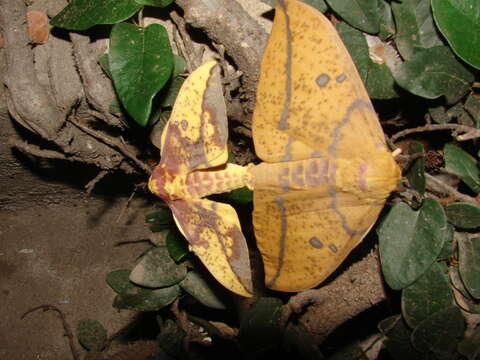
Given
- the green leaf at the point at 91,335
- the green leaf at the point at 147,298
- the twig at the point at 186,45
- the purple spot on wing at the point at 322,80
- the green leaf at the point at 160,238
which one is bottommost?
the green leaf at the point at 91,335

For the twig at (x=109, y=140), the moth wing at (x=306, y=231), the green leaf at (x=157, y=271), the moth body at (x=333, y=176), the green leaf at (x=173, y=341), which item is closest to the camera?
the moth body at (x=333, y=176)

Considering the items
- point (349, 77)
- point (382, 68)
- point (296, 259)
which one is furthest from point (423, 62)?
point (296, 259)

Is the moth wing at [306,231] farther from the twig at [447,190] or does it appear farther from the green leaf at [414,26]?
the green leaf at [414,26]

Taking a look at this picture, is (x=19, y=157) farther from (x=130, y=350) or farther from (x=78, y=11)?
(x=130, y=350)

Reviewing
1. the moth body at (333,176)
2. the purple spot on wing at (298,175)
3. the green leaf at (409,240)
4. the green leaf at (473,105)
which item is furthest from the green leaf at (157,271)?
the green leaf at (473,105)

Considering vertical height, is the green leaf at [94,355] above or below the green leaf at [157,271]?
below
